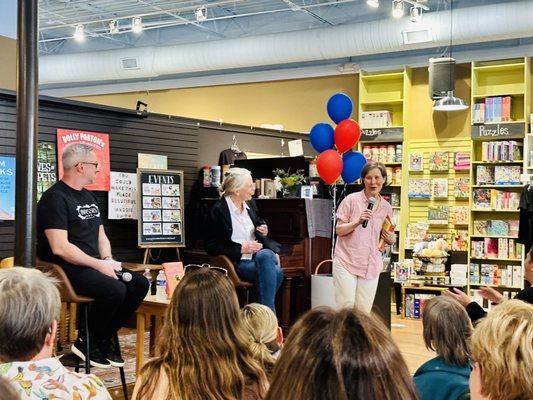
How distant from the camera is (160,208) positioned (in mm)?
6766

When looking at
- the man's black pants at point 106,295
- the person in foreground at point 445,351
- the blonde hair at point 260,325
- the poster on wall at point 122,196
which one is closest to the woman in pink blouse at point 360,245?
the man's black pants at point 106,295

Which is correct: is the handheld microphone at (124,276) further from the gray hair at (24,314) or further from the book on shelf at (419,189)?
the book on shelf at (419,189)

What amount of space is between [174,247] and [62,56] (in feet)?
20.5

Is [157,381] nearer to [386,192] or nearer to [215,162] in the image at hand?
[215,162]

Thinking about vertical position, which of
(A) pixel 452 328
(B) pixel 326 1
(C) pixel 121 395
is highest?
(B) pixel 326 1

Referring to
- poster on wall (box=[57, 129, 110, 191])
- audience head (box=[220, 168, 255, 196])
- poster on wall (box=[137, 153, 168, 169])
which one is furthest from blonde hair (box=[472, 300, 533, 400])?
poster on wall (box=[137, 153, 168, 169])

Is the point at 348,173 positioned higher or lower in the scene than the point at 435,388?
higher

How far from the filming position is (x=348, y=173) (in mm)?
6531

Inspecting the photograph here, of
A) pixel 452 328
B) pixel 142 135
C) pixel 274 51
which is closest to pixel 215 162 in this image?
pixel 142 135

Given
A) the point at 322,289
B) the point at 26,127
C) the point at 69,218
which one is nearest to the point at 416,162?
the point at 322,289

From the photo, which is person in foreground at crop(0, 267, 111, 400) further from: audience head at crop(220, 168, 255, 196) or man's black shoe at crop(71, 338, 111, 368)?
audience head at crop(220, 168, 255, 196)

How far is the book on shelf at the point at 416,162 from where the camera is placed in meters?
9.89

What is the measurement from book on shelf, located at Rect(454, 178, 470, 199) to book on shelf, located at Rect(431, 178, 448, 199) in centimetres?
14

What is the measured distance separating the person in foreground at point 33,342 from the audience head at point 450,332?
4.09ft
